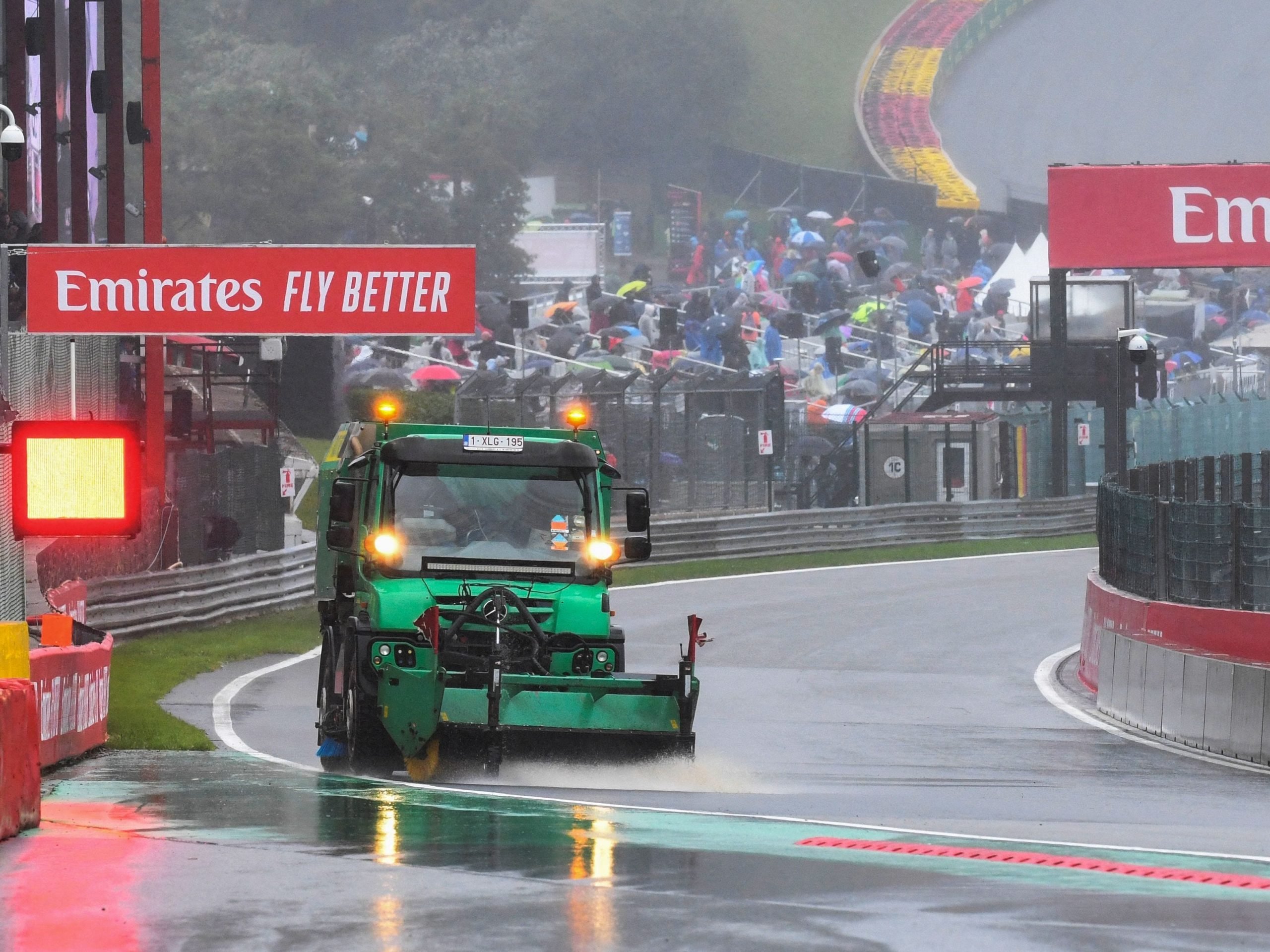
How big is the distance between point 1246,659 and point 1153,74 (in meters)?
137

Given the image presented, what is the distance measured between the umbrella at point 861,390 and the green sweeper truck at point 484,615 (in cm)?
5232

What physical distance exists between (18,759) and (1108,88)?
147105 mm

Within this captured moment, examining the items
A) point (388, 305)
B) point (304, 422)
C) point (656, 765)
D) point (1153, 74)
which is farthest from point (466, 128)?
point (656, 765)

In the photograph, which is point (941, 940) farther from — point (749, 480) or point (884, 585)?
point (749, 480)

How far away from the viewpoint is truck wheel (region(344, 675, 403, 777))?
44.5 ft

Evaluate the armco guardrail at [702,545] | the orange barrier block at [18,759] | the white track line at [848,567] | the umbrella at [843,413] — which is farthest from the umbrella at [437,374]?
the orange barrier block at [18,759]

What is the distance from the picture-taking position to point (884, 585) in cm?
3316

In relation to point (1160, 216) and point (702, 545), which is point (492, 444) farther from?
point (702, 545)

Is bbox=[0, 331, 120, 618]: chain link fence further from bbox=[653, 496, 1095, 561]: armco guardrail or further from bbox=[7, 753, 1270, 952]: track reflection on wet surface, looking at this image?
bbox=[653, 496, 1095, 561]: armco guardrail

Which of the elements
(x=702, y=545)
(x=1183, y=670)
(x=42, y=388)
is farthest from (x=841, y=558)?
(x=1183, y=670)

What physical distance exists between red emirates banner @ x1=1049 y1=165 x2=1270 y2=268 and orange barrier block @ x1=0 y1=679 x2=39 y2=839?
17.5 meters

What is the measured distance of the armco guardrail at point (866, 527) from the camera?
37312mm

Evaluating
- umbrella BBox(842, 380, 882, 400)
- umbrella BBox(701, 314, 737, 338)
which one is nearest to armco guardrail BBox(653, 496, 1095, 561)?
umbrella BBox(842, 380, 882, 400)

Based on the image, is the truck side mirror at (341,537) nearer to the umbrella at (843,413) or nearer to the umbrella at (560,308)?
the umbrella at (843,413)
